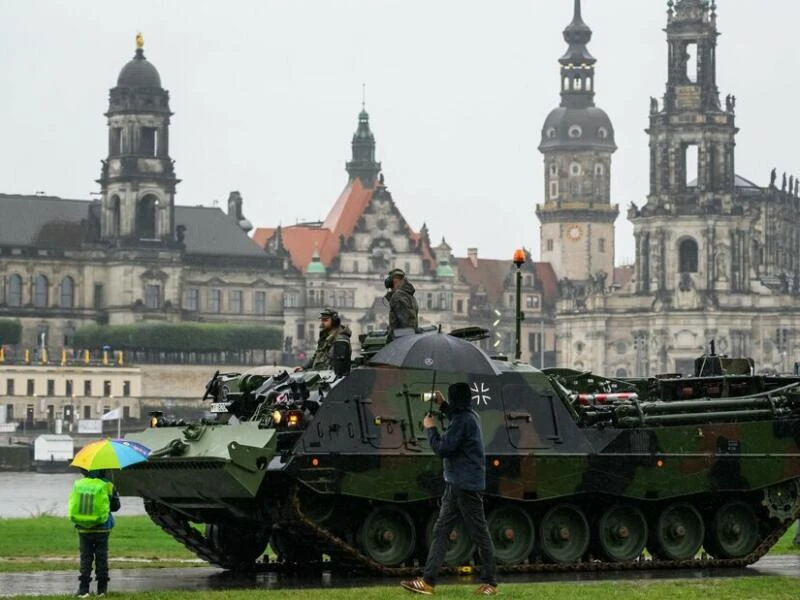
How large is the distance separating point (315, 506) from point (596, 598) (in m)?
4.78

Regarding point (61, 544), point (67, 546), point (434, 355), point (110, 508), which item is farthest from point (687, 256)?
point (110, 508)

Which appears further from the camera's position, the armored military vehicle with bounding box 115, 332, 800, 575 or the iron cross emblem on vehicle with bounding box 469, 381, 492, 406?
the iron cross emblem on vehicle with bounding box 469, 381, 492, 406

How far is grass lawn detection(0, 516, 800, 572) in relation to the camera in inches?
1203

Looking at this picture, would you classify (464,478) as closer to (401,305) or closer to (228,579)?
(228,579)

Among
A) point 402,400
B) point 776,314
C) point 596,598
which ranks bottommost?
→ point 596,598

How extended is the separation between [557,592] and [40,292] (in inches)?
6373

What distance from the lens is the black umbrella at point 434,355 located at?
29.0 metres

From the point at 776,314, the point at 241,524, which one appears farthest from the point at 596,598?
the point at 776,314

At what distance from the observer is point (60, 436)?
13850 cm

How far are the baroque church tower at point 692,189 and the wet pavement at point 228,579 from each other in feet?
546

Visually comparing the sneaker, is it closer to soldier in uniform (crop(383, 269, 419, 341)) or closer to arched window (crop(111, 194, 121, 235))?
soldier in uniform (crop(383, 269, 419, 341))

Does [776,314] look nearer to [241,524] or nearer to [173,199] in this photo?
[173,199]

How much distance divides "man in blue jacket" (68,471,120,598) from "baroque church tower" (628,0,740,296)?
563 feet

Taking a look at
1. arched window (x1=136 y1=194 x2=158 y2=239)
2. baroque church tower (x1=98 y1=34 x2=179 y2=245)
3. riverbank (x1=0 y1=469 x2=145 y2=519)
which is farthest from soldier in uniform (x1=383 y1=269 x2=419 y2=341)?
arched window (x1=136 y1=194 x2=158 y2=239)
